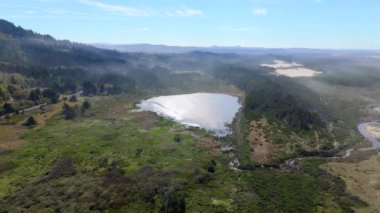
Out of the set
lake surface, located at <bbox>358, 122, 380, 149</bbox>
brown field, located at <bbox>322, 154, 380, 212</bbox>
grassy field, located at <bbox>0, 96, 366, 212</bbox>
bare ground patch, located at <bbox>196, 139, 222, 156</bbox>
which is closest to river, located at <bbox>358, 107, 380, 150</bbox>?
lake surface, located at <bbox>358, 122, 380, 149</bbox>

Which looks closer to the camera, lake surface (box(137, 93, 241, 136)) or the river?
the river

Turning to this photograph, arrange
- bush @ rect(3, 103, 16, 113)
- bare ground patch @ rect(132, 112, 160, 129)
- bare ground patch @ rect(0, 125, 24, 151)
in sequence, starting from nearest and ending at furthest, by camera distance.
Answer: bare ground patch @ rect(0, 125, 24, 151), bare ground patch @ rect(132, 112, 160, 129), bush @ rect(3, 103, 16, 113)

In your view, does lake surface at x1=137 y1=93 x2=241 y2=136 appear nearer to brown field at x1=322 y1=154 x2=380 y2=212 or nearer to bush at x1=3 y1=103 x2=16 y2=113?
brown field at x1=322 y1=154 x2=380 y2=212

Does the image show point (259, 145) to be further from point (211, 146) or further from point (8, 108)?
point (8, 108)

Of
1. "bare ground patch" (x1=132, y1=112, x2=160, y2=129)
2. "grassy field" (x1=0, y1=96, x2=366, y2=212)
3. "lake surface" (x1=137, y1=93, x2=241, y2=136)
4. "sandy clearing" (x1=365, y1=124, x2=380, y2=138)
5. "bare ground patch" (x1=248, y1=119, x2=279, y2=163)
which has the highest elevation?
"grassy field" (x1=0, y1=96, x2=366, y2=212)

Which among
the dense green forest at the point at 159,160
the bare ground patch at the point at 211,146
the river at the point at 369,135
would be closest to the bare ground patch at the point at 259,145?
the dense green forest at the point at 159,160

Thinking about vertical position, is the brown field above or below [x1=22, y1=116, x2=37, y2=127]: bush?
above

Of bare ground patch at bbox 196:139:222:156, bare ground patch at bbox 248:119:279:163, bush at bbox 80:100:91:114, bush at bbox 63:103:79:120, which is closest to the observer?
bare ground patch at bbox 248:119:279:163

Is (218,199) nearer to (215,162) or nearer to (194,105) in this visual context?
(215,162)
